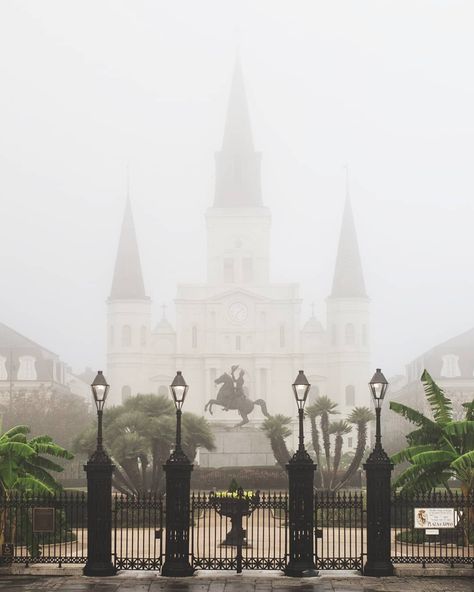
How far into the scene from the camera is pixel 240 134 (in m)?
143

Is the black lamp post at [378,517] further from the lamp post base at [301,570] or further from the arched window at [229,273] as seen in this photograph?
the arched window at [229,273]

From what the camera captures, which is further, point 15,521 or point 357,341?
point 357,341

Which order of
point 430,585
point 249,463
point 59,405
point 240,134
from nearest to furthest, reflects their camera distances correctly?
point 430,585, point 249,463, point 59,405, point 240,134

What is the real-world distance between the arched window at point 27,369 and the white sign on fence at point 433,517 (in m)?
99.0

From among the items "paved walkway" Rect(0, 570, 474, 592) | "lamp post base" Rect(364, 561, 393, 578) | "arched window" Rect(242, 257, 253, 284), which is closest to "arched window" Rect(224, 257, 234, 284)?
"arched window" Rect(242, 257, 253, 284)

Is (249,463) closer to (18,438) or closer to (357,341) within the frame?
(18,438)

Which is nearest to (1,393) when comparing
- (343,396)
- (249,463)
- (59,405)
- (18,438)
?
(59,405)

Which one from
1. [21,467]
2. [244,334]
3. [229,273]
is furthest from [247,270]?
[21,467]

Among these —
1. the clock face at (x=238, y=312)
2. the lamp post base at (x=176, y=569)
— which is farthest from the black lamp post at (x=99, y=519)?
the clock face at (x=238, y=312)

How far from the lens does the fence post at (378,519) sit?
2417 cm

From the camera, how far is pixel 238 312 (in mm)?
130625

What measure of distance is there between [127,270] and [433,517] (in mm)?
111304

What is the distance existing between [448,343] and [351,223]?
673 inches

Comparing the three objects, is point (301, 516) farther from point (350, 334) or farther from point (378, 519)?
point (350, 334)
